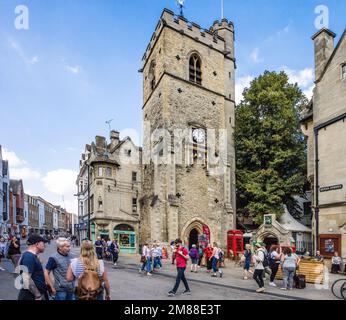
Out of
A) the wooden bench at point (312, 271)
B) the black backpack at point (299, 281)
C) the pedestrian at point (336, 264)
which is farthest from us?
the pedestrian at point (336, 264)

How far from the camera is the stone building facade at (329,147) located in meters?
17.4

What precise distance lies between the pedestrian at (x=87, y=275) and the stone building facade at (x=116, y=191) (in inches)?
979

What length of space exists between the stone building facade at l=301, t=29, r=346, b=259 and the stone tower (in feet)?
26.3

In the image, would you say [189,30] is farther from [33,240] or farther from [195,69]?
[33,240]

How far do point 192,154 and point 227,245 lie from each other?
7.52 metres

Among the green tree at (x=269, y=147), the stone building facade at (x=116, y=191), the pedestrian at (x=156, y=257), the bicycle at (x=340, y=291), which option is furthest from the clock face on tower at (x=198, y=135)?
the bicycle at (x=340, y=291)

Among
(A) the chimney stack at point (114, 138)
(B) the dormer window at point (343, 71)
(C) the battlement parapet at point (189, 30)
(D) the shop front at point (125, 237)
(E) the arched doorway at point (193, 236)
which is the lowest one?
(D) the shop front at point (125, 237)

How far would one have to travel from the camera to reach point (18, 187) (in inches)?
2355

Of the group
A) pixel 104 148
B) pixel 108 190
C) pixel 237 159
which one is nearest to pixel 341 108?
pixel 237 159

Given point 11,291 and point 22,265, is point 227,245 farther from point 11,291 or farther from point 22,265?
point 22,265

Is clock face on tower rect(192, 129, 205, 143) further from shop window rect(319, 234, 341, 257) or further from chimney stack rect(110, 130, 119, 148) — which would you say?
shop window rect(319, 234, 341, 257)

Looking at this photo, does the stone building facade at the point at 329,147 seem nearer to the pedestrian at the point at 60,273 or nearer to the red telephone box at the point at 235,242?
the red telephone box at the point at 235,242
